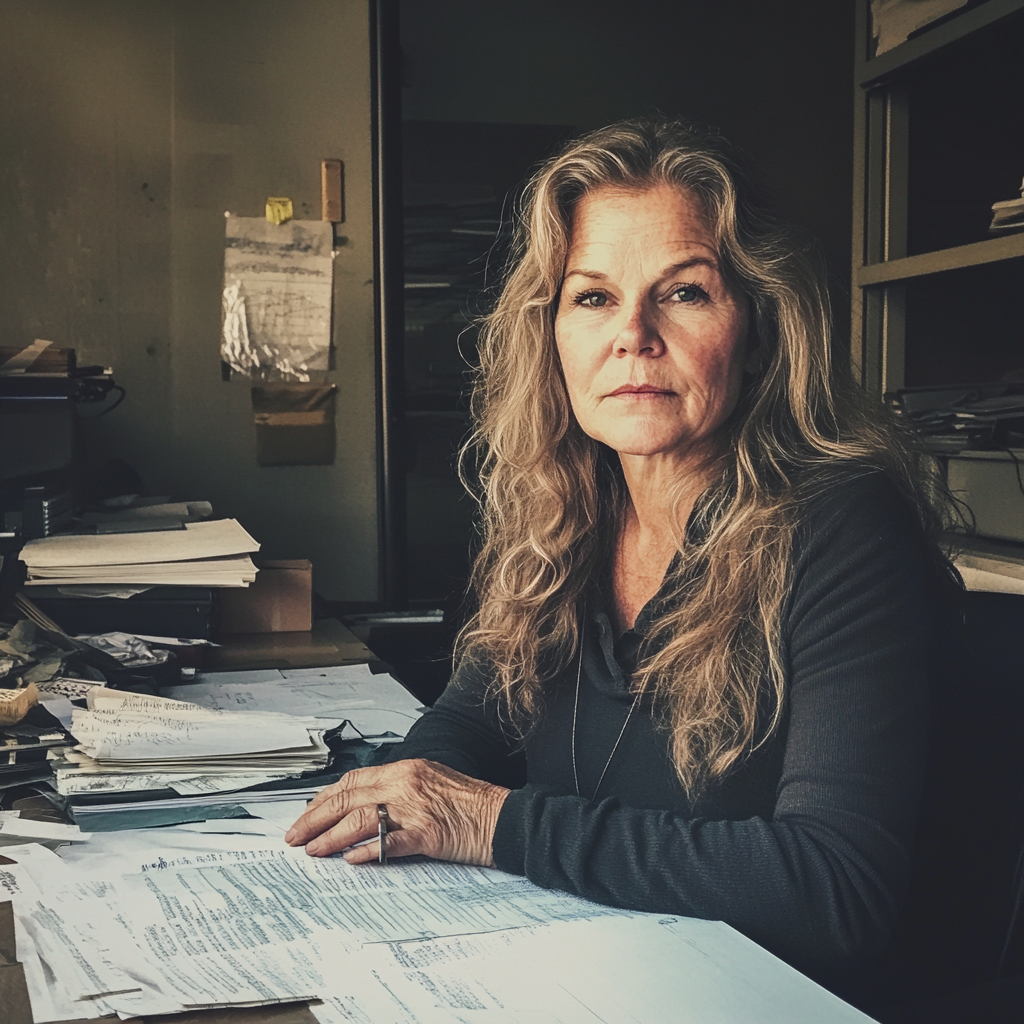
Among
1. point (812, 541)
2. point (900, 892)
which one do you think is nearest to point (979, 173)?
point (812, 541)

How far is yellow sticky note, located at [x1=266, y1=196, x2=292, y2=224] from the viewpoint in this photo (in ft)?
9.04

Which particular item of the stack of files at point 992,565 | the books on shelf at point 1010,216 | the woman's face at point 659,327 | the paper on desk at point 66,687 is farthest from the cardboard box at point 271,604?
the books on shelf at point 1010,216

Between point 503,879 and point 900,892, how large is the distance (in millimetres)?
334

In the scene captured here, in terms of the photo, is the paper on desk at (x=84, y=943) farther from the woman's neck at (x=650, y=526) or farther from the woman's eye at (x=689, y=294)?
the woman's eye at (x=689, y=294)

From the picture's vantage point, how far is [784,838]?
0.92 m

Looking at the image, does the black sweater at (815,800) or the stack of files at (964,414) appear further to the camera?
the stack of files at (964,414)

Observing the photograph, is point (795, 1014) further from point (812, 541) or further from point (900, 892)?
point (812, 541)

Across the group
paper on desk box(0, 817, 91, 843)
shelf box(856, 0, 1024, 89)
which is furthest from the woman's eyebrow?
shelf box(856, 0, 1024, 89)

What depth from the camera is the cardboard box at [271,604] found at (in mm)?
2143

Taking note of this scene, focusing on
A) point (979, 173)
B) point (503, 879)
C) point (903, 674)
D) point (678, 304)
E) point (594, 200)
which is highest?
point (979, 173)

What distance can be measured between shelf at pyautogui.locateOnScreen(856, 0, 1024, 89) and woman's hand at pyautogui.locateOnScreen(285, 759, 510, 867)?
5.18 feet

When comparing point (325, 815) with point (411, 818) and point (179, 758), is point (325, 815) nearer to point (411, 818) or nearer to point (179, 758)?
point (411, 818)

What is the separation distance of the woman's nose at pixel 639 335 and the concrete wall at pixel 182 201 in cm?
172

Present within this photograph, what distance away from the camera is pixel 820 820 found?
3.05 ft
